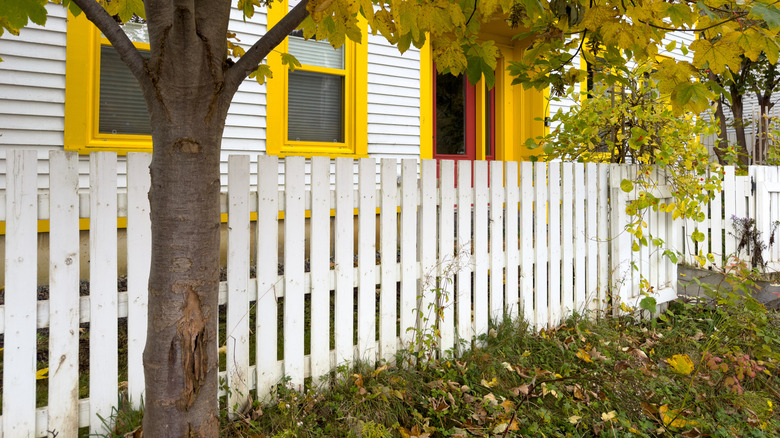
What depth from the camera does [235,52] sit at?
301cm

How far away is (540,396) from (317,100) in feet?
14.7

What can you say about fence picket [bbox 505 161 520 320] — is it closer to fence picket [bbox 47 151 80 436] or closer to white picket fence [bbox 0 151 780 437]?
white picket fence [bbox 0 151 780 437]

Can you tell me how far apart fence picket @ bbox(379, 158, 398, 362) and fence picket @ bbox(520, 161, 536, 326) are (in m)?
1.08

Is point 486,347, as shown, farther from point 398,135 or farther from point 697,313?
point 398,135

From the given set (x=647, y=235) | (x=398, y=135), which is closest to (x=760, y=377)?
(x=647, y=235)

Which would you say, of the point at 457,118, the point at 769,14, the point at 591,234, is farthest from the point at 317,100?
the point at 769,14

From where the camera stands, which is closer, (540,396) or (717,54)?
(717,54)

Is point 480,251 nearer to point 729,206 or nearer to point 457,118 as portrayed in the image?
point 729,206

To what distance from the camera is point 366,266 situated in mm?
2920

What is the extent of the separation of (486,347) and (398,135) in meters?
3.89

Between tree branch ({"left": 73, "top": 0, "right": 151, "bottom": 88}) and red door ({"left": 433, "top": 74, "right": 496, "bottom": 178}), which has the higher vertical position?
red door ({"left": 433, "top": 74, "right": 496, "bottom": 178})

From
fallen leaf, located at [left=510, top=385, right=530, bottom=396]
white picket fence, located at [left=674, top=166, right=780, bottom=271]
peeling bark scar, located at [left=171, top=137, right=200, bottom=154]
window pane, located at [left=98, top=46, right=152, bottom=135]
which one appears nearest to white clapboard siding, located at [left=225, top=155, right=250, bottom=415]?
peeling bark scar, located at [left=171, top=137, right=200, bottom=154]

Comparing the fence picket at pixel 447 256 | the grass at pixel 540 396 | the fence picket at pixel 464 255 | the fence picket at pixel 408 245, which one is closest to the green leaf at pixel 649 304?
the grass at pixel 540 396

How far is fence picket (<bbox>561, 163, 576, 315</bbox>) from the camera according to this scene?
379 centimetres
